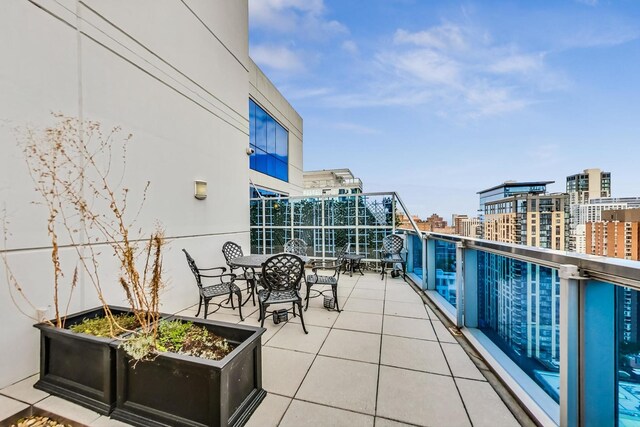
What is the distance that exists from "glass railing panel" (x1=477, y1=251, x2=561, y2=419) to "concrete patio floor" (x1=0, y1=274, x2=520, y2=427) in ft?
1.14

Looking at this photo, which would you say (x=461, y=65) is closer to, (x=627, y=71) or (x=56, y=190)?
(x=627, y=71)

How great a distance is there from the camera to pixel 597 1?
469 cm

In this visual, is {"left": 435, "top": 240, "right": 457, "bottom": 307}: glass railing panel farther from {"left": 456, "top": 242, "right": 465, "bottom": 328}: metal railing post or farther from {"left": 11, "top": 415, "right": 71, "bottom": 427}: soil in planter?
{"left": 11, "top": 415, "right": 71, "bottom": 427}: soil in planter

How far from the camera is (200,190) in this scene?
12.7 feet

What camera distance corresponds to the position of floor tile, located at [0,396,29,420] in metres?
1.61

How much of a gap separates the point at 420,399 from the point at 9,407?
2.90 metres

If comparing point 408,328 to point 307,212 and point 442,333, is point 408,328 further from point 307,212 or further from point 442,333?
point 307,212

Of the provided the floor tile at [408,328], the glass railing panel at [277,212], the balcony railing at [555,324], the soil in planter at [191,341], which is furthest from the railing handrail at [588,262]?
the glass railing panel at [277,212]

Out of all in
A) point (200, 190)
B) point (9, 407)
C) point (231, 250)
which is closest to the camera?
point (9, 407)

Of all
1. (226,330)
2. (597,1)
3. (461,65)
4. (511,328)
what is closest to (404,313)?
(511,328)

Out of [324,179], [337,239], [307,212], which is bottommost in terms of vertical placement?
[337,239]

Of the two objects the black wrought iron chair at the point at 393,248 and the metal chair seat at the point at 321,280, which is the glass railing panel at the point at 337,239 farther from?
the metal chair seat at the point at 321,280

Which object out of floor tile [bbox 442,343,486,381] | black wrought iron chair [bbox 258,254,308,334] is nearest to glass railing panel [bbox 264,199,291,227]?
black wrought iron chair [bbox 258,254,308,334]

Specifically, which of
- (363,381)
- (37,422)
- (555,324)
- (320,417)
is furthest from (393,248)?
(37,422)
